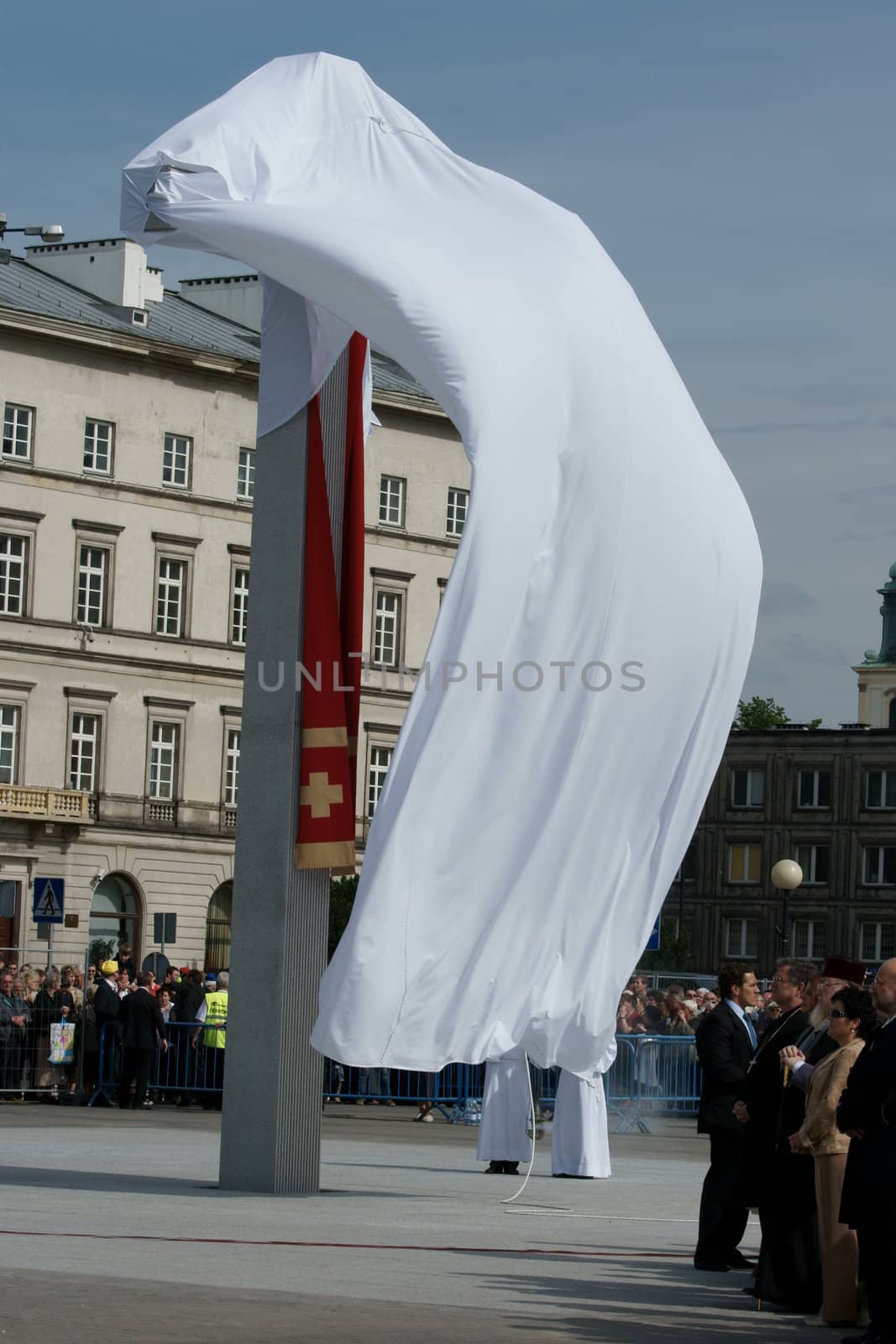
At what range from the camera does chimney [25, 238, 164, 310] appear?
246ft

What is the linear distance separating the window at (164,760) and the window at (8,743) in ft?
15.5

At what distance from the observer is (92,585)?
7144 cm

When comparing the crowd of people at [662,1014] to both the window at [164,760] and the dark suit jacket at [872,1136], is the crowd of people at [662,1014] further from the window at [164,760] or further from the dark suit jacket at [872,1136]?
the window at [164,760]

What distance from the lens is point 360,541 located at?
63.3 feet

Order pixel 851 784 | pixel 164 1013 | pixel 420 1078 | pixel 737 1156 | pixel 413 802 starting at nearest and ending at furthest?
pixel 737 1156 → pixel 413 802 → pixel 420 1078 → pixel 164 1013 → pixel 851 784

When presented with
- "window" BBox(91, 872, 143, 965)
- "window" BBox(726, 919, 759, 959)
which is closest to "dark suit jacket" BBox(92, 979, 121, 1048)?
"window" BBox(91, 872, 143, 965)

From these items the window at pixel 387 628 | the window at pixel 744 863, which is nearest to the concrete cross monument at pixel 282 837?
the window at pixel 387 628

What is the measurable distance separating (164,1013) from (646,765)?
19.3 m

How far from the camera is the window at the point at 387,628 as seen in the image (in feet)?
254

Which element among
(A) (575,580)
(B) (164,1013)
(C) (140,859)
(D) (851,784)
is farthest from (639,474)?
(D) (851,784)

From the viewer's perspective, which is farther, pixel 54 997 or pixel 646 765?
pixel 54 997

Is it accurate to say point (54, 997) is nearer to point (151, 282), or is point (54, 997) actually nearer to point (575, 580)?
point (575, 580)

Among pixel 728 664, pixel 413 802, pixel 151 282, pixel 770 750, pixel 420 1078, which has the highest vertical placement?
pixel 151 282

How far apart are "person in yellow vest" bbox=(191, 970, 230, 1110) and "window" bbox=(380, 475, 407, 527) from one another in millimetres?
43785
